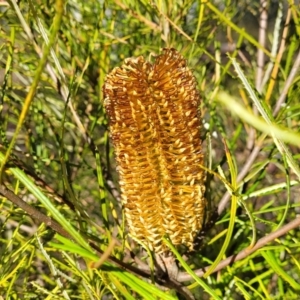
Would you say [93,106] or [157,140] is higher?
[157,140]

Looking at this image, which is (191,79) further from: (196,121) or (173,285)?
(173,285)

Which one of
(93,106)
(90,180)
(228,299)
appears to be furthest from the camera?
(90,180)

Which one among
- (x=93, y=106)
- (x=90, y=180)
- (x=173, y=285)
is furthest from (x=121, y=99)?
(x=90, y=180)

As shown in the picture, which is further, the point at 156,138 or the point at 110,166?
the point at 110,166

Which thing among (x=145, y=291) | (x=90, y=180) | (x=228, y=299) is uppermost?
(x=145, y=291)
